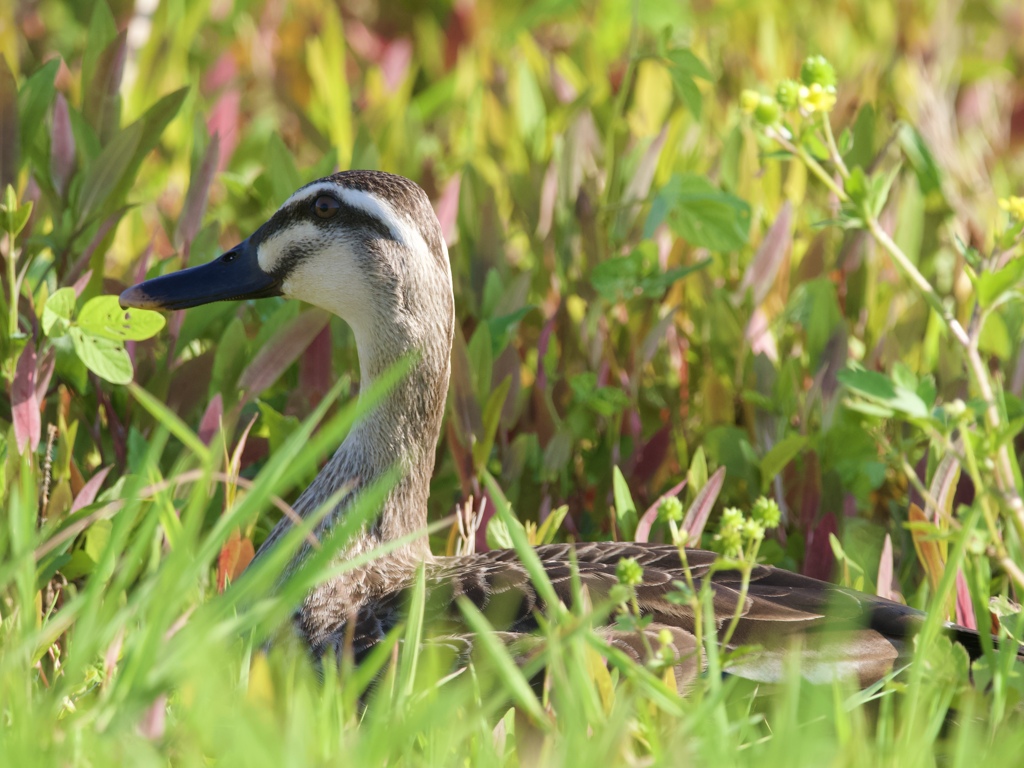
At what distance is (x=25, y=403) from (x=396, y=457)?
2.76ft

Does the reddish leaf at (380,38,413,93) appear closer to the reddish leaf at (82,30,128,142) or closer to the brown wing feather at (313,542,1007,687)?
the reddish leaf at (82,30,128,142)

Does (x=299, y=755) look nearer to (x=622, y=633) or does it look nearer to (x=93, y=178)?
(x=622, y=633)

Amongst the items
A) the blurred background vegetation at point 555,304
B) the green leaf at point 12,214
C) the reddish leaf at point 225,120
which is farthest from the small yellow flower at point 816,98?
the reddish leaf at point 225,120

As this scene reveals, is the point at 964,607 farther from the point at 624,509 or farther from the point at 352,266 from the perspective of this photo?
the point at 352,266

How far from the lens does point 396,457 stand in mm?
2949

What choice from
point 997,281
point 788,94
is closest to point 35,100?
point 788,94

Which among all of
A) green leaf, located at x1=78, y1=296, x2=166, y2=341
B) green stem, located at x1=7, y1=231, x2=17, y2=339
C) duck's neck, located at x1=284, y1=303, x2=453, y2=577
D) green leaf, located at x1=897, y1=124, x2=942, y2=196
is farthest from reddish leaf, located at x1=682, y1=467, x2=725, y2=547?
green leaf, located at x1=897, y1=124, x2=942, y2=196

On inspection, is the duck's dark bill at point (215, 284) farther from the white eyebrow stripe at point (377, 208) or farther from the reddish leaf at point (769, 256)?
the reddish leaf at point (769, 256)

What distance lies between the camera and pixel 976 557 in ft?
8.45

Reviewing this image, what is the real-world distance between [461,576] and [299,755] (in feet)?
3.16

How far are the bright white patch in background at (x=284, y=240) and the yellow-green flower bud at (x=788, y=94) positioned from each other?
1080 millimetres

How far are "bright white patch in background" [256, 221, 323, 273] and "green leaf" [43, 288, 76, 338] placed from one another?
1.43 ft

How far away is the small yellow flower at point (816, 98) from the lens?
7.86 feet

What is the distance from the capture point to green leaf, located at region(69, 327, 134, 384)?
272 cm
